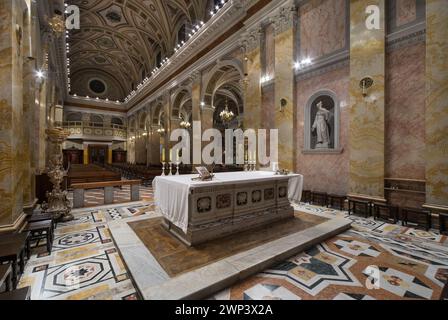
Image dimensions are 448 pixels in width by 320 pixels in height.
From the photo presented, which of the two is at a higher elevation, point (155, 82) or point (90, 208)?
point (155, 82)

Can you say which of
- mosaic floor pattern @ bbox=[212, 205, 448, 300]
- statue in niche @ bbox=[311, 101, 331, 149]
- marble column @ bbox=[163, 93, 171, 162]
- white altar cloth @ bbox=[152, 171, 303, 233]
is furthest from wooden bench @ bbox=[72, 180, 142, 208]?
marble column @ bbox=[163, 93, 171, 162]

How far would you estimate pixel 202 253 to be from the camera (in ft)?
9.83

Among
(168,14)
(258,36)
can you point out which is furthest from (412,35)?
(168,14)

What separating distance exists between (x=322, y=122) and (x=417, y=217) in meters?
3.27

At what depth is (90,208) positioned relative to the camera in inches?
237

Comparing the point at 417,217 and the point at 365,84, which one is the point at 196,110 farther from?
the point at 417,217

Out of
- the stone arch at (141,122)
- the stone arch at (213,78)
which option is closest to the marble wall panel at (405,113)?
the stone arch at (213,78)

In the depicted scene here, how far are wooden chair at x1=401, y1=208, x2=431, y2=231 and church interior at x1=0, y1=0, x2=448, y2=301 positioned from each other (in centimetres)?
3

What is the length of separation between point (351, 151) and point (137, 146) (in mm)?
22166

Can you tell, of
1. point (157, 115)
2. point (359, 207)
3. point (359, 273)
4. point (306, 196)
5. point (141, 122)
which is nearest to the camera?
point (359, 273)

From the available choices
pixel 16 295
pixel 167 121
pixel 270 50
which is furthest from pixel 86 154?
pixel 16 295

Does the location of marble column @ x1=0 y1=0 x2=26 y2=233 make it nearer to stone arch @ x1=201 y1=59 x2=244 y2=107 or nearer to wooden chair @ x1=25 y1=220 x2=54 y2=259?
wooden chair @ x1=25 y1=220 x2=54 y2=259

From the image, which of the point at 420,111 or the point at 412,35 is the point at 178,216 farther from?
the point at 412,35

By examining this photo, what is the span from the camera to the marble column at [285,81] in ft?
22.9
